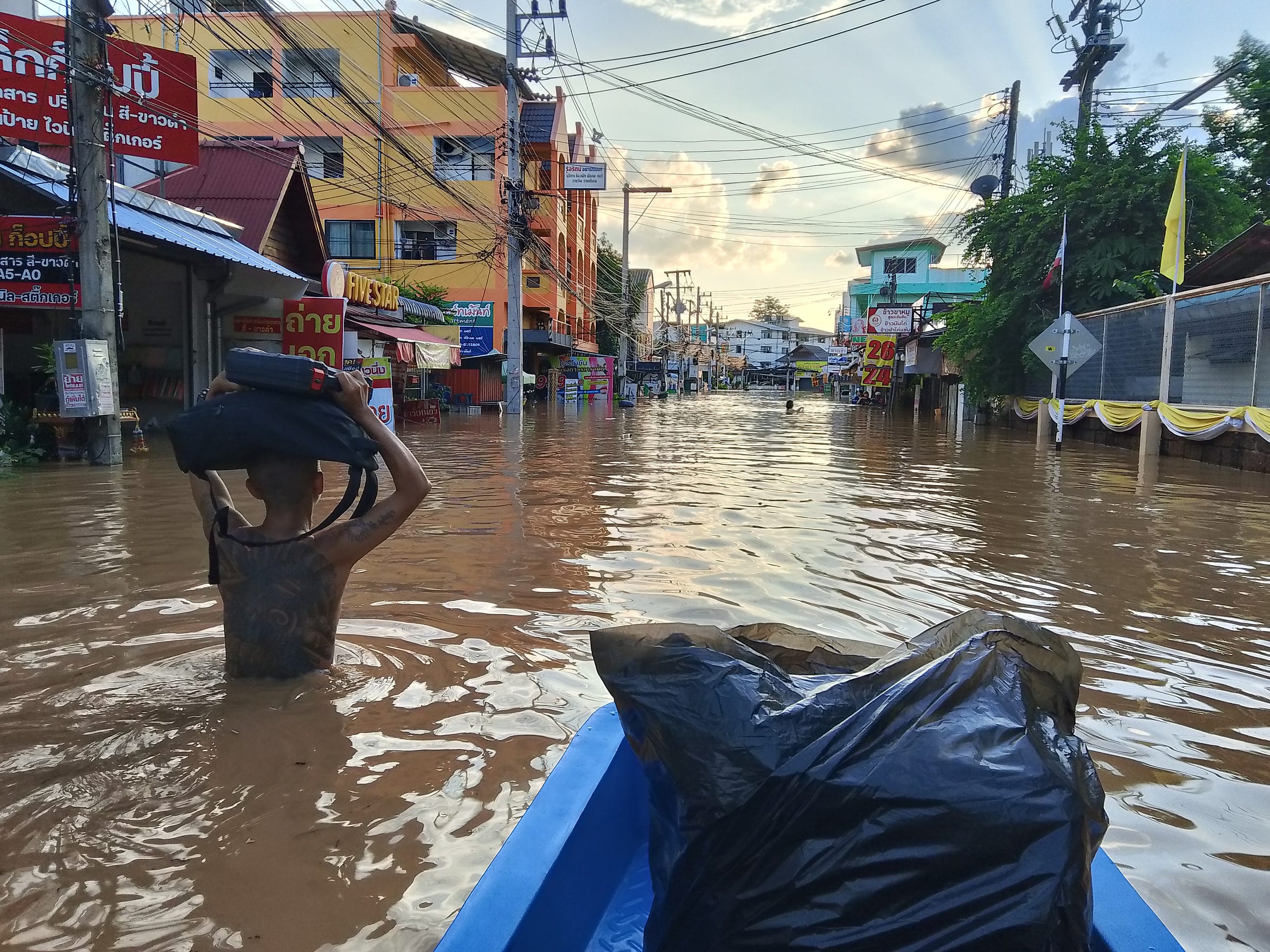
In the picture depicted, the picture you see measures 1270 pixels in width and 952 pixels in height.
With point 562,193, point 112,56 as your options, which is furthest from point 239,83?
point 112,56

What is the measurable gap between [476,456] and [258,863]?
37.9 feet

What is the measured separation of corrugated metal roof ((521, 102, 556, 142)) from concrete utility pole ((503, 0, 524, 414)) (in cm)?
1290

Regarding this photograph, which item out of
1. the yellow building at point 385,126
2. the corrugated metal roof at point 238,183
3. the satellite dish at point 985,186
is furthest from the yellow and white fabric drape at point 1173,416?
the yellow building at point 385,126

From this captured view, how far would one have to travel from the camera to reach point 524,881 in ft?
4.66

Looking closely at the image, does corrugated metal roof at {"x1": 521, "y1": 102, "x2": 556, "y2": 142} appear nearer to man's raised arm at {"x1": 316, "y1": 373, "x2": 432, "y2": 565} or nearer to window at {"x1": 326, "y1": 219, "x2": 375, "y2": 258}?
window at {"x1": 326, "y1": 219, "x2": 375, "y2": 258}

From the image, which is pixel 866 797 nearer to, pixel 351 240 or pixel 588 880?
pixel 588 880

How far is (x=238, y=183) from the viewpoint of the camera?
18516mm

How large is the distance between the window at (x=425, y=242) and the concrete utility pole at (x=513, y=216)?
8106 millimetres

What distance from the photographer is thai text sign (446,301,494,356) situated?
2681 cm

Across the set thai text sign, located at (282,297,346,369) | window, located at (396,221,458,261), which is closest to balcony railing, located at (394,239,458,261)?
window, located at (396,221,458,261)

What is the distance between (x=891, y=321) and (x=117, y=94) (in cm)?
3595

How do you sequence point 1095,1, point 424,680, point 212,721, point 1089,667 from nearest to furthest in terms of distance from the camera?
1. point 212,721
2. point 424,680
3. point 1089,667
4. point 1095,1

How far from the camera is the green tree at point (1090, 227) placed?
18.9 m

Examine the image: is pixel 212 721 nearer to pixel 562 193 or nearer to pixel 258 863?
pixel 258 863
